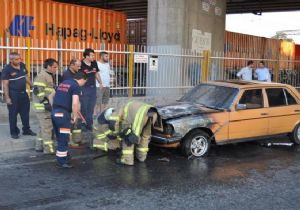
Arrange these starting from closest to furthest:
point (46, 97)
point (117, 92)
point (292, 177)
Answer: point (292, 177)
point (46, 97)
point (117, 92)

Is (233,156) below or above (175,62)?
below

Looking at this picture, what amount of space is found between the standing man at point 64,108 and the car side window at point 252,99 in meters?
3.19

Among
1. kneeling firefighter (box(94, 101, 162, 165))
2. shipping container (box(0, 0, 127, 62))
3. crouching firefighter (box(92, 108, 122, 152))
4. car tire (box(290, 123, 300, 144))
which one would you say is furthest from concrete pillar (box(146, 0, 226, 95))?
kneeling firefighter (box(94, 101, 162, 165))

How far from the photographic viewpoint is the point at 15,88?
26.2 ft

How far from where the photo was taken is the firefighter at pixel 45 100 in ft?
23.9

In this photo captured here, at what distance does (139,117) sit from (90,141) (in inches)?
86.8

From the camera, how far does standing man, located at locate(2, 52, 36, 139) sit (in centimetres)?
786

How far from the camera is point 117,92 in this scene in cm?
1180

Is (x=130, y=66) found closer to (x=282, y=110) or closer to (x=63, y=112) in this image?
(x=282, y=110)

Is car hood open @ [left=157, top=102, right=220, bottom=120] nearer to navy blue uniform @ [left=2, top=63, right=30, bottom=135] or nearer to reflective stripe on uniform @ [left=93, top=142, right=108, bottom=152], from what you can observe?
reflective stripe on uniform @ [left=93, top=142, right=108, bottom=152]

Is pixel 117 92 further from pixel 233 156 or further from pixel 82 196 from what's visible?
pixel 82 196

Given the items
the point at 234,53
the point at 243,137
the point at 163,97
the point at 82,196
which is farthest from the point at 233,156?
the point at 234,53

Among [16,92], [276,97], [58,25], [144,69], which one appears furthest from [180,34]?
[16,92]

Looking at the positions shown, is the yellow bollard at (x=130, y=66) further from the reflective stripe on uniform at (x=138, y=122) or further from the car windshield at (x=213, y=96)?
the reflective stripe on uniform at (x=138, y=122)
